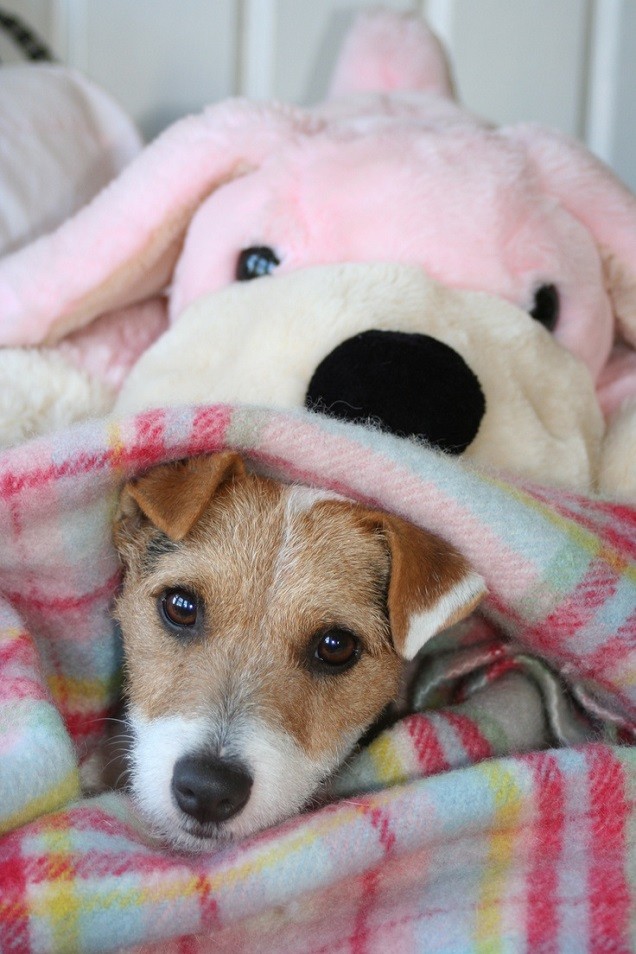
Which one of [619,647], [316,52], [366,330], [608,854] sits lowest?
[608,854]

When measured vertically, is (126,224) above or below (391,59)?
below

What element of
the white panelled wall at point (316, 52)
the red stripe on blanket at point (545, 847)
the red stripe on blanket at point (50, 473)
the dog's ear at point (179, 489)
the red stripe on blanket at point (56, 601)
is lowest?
the red stripe on blanket at point (545, 847)

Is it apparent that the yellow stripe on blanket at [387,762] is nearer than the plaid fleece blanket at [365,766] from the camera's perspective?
No

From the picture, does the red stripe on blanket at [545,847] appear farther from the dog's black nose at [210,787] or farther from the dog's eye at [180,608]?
the dog's eye at [180,608]

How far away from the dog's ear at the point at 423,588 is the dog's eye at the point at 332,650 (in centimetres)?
7

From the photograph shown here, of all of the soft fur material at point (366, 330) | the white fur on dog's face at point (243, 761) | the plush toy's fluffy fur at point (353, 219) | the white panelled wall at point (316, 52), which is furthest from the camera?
the white panelled wall at point (316, 52)

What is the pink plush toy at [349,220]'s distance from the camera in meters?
1.30

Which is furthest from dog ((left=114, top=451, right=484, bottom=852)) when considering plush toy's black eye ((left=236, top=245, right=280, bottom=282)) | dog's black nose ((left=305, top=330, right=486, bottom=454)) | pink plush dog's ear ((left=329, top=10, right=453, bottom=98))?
pink plush dog's ear ((left=329, top=10, right=453, bottom=98))

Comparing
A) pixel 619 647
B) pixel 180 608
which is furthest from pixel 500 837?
pixel 180 608

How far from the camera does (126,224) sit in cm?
141

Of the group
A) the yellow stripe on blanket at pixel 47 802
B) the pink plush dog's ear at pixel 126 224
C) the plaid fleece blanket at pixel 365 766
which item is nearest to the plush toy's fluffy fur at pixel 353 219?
the pink plush dog's ear at pixel 126 224

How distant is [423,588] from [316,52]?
1.68 meters

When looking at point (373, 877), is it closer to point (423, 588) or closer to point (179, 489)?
point (423, 588)

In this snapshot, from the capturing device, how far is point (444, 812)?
88cm
